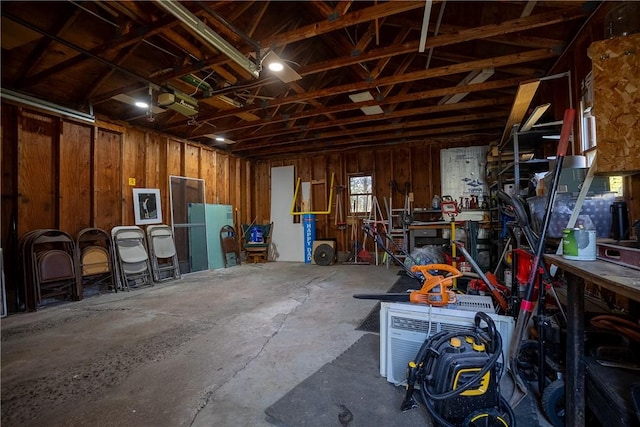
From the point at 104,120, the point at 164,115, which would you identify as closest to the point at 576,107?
the point at 164,115

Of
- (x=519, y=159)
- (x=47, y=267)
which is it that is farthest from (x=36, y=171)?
(x=519, y=159)

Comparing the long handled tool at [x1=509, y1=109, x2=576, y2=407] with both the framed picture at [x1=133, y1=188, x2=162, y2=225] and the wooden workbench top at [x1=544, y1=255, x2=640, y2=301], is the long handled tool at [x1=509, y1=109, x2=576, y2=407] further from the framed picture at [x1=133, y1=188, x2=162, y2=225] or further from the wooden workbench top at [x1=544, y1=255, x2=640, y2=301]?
the framed picture at [x1=133, y1=188, x2=162, y2=225]

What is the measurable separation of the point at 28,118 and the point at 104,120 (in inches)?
39.9

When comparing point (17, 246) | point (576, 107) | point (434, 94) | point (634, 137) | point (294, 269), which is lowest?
point (294, 269)

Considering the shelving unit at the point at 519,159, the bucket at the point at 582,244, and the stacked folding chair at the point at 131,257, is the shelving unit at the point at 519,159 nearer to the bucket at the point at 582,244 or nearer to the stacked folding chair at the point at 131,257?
the bucket at the point at 582,244

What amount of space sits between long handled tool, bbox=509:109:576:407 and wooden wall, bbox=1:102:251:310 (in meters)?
5.71

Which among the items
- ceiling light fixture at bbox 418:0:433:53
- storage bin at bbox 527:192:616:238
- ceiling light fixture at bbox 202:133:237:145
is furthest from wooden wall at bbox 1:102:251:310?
storage bin at bbox 527:192:616:238

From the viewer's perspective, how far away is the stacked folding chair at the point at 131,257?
474 cm

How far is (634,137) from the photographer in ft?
5.14

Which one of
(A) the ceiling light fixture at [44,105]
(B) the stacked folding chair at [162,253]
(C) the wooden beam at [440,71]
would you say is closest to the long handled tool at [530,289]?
(C) the wooden beam at [440,71]

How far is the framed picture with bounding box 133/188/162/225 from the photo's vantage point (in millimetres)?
5352

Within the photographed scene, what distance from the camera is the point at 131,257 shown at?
4809mm

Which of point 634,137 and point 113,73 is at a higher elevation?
point 113,73

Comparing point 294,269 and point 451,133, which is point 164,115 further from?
point 451,133
